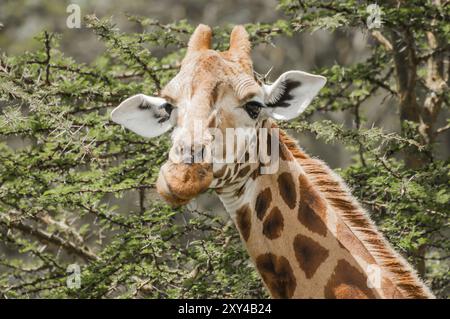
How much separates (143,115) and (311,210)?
1.40m

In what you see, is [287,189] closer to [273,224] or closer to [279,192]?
[279,192]

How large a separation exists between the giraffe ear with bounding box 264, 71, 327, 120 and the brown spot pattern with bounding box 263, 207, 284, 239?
0.66 m

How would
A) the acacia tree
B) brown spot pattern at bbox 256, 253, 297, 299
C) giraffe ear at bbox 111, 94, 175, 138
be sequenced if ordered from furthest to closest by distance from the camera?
the acacia tree, giraffe ear at bbox 111, 94, 175, 138, brown spot pattern at bbox 256, 253, 297, 299

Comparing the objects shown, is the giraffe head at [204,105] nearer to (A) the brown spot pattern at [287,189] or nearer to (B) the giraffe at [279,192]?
(B) the giraffe at [279,192]

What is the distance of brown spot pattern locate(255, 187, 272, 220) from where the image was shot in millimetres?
6480

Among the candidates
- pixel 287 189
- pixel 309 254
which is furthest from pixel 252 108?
pixel 309 254

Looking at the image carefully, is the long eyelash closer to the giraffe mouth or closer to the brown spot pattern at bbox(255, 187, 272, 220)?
the brown spot pattern at bbox(255, 187, 272, 220)

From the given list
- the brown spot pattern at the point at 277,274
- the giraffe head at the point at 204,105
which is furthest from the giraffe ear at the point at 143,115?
the brown spot pattern at the point at 277,274

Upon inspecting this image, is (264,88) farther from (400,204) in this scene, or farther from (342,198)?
(400,204)

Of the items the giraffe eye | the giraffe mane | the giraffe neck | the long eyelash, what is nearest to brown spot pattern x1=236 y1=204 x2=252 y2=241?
the giraffe neck

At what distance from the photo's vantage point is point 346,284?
→ 612 cm

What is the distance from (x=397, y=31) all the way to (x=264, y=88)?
3688 mm
